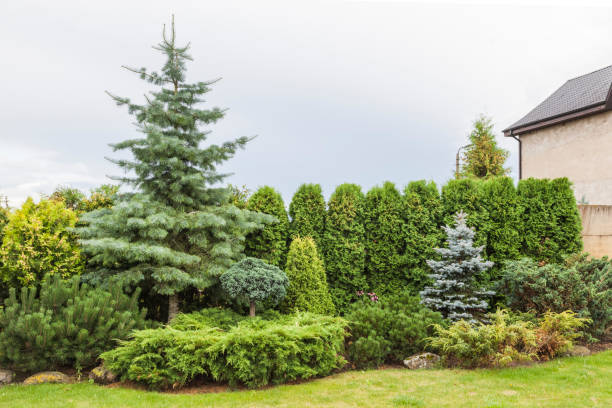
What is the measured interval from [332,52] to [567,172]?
439 inches

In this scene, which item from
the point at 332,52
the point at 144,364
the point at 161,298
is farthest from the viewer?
the point at 332,52

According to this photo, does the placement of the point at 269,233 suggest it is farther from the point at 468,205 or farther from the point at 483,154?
the point at 483,154

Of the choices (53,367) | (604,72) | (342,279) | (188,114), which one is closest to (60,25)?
(188,114)

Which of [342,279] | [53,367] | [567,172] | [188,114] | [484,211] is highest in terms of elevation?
[567,172]

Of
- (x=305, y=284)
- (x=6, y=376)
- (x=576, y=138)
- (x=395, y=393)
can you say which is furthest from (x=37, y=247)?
(x=576, y=138)

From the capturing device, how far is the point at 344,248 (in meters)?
8.45

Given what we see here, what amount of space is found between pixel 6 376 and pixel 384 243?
6978mm

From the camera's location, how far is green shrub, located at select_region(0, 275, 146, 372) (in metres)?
5.41

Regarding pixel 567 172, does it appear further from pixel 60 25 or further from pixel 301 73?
pixel 60 25

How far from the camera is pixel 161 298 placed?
8102 mm

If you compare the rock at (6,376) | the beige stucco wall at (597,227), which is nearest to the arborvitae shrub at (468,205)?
the beige stucco wall at (597,227)

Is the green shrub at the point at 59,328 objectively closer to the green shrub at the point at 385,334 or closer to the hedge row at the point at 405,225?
the hedge row at the point at 405,225

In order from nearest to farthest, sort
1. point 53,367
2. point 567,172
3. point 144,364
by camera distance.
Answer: point 144,364, point 53,367, point 567,172

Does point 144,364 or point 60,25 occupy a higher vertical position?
point 60,25
